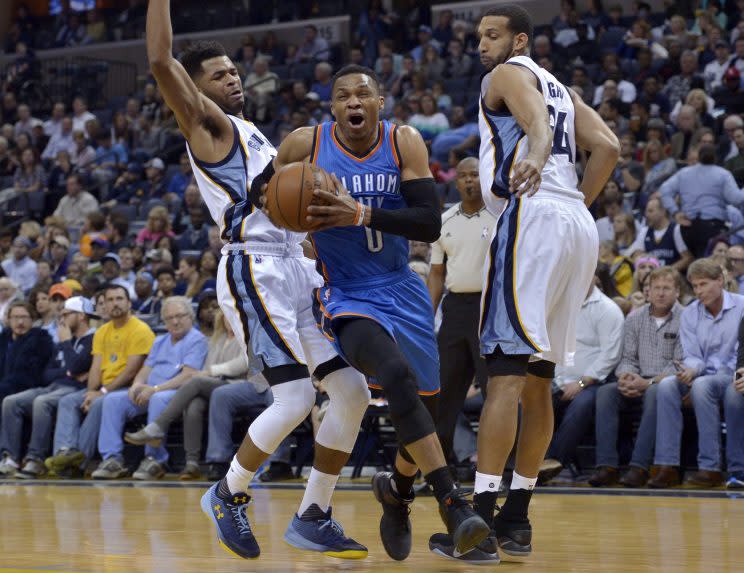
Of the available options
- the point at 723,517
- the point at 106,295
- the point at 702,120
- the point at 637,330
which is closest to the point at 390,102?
the point at 702,120

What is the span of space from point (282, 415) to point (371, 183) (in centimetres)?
97

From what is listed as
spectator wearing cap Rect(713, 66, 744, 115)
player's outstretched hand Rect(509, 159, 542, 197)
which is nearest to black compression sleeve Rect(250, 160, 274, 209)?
player's outstretched hand Rect(509, 159, 542, 197)

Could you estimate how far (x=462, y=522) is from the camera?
4137 millimetres

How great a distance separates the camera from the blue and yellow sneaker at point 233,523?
4.56 m

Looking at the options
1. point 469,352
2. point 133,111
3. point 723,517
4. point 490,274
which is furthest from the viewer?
point 133,111

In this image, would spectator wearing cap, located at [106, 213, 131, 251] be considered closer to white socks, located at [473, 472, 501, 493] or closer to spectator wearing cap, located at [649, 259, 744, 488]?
spectator wearing cap, located at [649, 259, 744, 488]

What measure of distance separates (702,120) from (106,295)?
689cm

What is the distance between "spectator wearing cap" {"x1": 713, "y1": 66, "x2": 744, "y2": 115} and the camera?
1367cm

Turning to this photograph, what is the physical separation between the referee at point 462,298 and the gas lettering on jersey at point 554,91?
103 inches

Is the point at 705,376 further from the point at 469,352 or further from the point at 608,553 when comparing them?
the point at 608,553

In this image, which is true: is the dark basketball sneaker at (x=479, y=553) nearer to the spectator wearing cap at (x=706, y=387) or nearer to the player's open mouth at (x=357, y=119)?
the player's open mouth at (x=357, y=119)

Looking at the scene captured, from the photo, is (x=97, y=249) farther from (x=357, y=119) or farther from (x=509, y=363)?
(x=509, y=363)

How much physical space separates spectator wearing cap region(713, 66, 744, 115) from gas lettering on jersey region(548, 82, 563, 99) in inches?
367

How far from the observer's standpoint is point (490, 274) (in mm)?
4797
